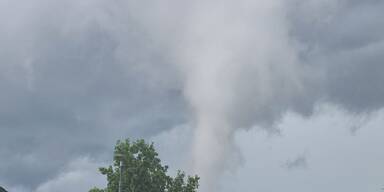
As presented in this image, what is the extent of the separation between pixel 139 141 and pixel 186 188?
8.01 metres

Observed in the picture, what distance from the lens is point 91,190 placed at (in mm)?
71125

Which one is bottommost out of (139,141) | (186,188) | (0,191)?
Result: (186,188)

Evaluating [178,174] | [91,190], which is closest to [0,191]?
[91,190]

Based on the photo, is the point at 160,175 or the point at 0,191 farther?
the point at 0,191

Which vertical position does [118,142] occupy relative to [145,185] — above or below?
above

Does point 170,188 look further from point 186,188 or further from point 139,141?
point 139,141

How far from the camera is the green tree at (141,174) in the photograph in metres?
69.6

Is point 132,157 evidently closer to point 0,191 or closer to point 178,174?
point 178,174

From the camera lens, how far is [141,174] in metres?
69.9

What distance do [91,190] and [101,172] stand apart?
7.94 feet

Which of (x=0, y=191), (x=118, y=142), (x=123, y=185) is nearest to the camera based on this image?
(x=123, y=185)

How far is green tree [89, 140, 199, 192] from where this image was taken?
69.6 metres

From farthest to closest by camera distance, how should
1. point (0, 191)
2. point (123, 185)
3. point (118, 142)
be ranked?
point (0, 191)
point (118, 142)
point (123, 185)

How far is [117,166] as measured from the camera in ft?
234
